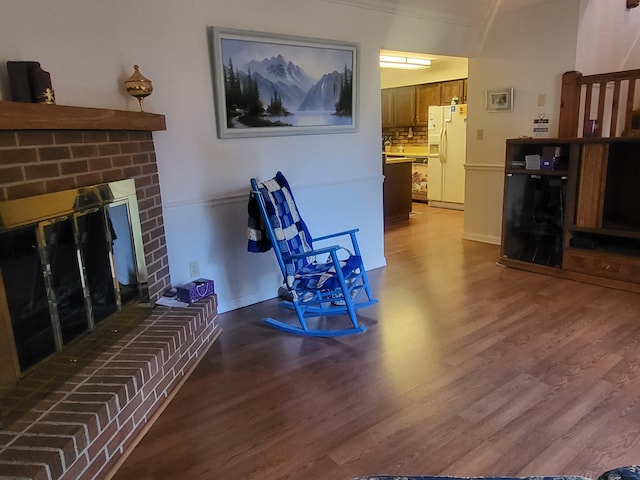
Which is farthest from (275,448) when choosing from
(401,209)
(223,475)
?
(401,209)

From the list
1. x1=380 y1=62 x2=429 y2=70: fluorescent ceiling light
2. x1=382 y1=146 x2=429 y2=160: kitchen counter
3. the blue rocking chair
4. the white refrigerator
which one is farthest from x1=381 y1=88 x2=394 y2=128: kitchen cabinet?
the blue rocking chair

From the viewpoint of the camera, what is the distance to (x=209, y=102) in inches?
122

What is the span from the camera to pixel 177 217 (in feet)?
10.2

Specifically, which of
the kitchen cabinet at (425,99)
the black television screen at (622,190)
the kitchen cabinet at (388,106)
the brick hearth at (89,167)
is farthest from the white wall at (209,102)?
the kitchen cabinet at (388,106)

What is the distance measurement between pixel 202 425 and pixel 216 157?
1.80 m

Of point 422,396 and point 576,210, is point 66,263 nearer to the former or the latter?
point 422,396

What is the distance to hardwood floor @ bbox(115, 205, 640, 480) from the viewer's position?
1824 mm

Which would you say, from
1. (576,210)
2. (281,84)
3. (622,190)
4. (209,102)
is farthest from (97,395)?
(622,190)

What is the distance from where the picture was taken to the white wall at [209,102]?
2.42 m

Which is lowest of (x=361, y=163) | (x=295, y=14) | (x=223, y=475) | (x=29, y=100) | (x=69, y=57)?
(x=223, y=475)

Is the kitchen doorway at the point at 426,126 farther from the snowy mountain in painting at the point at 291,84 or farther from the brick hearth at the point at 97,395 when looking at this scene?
the brick hearth at the point at 97,395

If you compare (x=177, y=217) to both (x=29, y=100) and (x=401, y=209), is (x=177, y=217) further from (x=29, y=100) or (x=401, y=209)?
(x=401, y=209)

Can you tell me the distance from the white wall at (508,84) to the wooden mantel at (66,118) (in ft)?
11.4

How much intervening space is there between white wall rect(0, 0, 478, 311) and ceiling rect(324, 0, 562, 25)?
68mm
